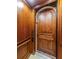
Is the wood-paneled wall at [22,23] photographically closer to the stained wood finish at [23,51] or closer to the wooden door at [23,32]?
the wooden door at [23,32]

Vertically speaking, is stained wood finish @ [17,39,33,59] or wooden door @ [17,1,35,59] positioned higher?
wooden door @ [17,1,35,59]

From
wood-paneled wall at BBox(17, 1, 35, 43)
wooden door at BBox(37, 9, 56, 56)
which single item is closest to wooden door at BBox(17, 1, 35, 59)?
wood-paneled wall at BBox(17, 1, 35, 43)

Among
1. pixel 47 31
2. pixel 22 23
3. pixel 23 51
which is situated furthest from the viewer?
pixel 47 31

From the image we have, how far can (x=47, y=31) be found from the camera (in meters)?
3.48

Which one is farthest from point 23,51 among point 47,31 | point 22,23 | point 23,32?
point 47,31

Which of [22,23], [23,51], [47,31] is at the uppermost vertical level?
[22,23]

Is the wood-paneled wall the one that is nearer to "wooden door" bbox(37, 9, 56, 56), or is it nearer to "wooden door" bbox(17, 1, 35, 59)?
"wooden door" bbox(17, 1, 35, 59)

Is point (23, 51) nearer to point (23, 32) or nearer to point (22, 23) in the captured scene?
point (23, 32)

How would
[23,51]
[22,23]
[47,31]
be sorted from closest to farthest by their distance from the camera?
1. [22,23]
2. [23,51]
3. [47,31]

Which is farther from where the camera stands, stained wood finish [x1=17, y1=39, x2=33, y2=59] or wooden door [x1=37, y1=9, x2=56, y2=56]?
wooden door [x1=37, y1=9, x2=56, y2=56]

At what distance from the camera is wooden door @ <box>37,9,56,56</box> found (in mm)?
3217

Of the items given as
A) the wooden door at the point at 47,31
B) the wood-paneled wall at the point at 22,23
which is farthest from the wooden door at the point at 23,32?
the wooden door at the point at 47,31
